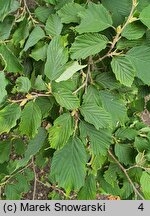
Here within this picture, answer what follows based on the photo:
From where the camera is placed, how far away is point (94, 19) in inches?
50.4

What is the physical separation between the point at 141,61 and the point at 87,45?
0.67ft

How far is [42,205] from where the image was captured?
1650 mm

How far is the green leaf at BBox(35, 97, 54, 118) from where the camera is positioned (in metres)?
1.33

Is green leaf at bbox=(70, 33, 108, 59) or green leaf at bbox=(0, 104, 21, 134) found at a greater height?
green leaf at bbox=(70, 33, 108, 59)

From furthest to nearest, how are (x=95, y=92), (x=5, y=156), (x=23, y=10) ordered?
(x=5, y=156)
(x=23, y=10)
(x=95, y=92)

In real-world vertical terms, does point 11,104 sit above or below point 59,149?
above

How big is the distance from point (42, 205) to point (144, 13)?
0.94 m

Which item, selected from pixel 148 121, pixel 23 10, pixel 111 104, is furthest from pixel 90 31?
pixel 148 121

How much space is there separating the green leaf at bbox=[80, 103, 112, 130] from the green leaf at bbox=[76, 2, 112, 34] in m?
0.26

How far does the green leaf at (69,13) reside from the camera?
1.35m

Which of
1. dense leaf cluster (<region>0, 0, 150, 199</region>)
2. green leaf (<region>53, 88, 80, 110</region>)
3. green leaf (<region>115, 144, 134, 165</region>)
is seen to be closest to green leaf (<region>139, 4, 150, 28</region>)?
dense leaf cluster (<region>0, 0, 150, 199</region>)

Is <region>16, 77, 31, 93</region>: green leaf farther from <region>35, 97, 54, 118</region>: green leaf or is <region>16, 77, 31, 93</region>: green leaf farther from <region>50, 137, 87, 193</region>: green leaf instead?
<region>50, 137, 87, 193</region>: green leaf

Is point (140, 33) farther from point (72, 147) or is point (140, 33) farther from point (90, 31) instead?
point (72, 147)

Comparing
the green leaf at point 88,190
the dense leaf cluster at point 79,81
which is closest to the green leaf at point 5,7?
the dense leaf cluster at point 79,81
